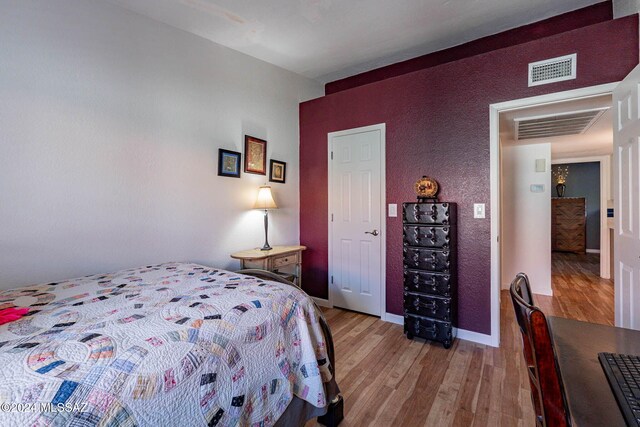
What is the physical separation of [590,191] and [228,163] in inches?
352

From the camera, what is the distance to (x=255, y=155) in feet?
10.6

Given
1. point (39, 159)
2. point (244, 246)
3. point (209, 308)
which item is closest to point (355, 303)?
point (244, 246)

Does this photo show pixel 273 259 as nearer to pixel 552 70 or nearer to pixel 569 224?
pixel 552 70

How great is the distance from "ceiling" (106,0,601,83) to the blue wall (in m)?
6.58

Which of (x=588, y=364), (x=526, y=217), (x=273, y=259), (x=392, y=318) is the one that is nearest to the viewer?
(x=588, y=364)

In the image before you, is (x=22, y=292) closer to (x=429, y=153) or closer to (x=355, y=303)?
(x=355, y=303)

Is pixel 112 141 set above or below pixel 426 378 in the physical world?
above

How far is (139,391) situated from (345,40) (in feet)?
10.4

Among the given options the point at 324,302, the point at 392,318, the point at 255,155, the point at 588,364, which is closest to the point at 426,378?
the point at 392,318

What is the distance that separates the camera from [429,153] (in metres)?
2.79

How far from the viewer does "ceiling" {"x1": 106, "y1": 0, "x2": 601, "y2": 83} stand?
7.81ft

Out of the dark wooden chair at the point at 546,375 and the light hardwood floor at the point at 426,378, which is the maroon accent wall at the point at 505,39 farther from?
the dark wooden chair at the point at 546,375

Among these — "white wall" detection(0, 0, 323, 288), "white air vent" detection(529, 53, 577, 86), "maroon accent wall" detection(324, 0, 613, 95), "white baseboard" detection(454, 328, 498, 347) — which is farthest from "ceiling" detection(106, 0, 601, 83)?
"white baseboard" detection(454, 328, 498, 347)

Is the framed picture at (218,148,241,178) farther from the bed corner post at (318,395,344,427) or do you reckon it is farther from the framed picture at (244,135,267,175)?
the bed corner post at (318,395,344,427)
